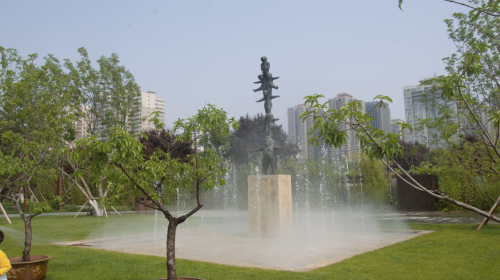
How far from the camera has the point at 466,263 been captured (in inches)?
229

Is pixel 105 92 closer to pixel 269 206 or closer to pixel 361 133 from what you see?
pixel 269 206

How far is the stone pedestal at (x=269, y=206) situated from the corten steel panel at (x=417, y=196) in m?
10.1

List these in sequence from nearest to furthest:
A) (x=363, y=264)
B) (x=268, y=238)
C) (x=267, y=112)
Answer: (x=363, y=264)
(x=268, y=238)
(x=267, y=112)

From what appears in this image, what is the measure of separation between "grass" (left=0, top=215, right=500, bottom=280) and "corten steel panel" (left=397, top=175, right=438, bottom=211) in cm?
896

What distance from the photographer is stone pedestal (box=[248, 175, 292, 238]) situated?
30.2 ft

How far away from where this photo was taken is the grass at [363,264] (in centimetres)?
525

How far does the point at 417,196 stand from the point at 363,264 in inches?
523

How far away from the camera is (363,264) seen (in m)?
5.89

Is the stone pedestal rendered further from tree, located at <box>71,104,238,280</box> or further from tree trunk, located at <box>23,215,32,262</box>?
tree trunk, located at <box>23,215,32,262</box>

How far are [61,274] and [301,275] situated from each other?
3.57 meters

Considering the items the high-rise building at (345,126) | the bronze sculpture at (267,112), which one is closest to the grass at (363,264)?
the high-rise building at (345,126)

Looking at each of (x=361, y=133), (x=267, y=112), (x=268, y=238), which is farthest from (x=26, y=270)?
(x=267, y=112)

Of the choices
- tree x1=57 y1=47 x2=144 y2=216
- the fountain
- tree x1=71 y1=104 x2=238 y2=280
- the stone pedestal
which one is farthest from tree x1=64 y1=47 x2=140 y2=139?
tree x1=71 y1=104 x2=238 y2=280

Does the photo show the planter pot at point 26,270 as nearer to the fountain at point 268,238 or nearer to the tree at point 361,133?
the fountain at point 268,238
